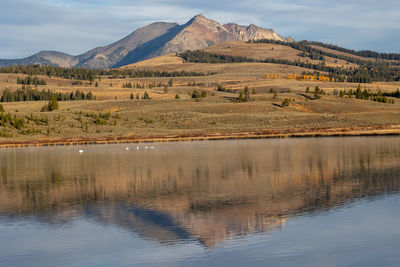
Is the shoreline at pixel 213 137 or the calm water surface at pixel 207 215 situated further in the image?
the shoreline at pixel 213 137

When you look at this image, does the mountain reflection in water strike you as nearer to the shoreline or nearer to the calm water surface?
the calm water surface

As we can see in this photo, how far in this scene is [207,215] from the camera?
22328 mm

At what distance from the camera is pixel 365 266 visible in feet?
49.1

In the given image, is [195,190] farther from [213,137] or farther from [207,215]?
[213,137]

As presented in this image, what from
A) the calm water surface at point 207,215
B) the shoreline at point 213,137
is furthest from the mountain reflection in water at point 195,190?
the shoreline at point 213,137

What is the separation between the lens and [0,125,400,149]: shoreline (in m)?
81.1

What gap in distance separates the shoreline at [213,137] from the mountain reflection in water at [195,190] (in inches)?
1260

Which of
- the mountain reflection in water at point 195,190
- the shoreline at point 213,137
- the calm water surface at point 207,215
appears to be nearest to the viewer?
the calm water surface at point 207,215

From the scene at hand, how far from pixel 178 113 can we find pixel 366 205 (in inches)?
3666

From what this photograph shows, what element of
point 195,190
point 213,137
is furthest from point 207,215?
point 213,137

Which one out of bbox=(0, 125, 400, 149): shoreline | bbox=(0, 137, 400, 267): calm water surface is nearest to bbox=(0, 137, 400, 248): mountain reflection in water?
bbox=(0, 137, 400, 267): calm water surface

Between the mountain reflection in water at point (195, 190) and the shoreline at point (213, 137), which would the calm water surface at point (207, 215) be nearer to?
the mountain reflection in water at point (195, 190)

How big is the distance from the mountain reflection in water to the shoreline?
1260 inches

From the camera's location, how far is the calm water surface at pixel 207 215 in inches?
656
